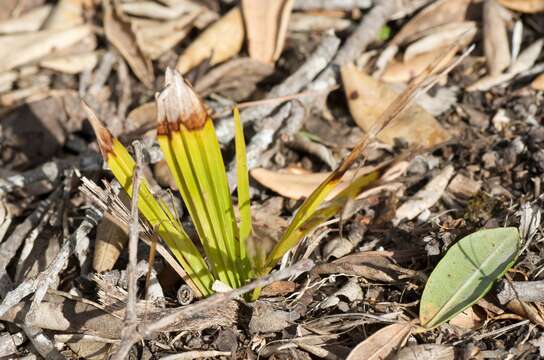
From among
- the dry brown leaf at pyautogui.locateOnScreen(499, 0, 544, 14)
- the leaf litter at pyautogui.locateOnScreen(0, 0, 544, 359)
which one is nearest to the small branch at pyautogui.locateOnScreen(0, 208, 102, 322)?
the leaf litter at pyautogui.locateOnScreen(0, 0, 544, 359)

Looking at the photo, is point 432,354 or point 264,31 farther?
point 264,31

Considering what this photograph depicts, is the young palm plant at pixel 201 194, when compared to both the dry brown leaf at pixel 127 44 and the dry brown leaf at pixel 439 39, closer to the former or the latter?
the dry brown leaf at pixel 127 44

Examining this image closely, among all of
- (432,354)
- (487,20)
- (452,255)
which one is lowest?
(432,354)

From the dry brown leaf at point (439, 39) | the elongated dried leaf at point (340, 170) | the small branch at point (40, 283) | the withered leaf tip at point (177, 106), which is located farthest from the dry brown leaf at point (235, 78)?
the elongated dried leaf at point (340, 170)

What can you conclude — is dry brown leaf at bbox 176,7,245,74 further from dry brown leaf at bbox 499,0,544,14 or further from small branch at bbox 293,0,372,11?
dry brown leaf at bbox 499,0,544,14

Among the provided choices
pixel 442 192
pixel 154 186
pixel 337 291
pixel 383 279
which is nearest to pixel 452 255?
pixel 383 279

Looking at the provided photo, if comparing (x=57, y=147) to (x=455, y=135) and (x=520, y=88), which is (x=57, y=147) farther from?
(x=520, y=88)

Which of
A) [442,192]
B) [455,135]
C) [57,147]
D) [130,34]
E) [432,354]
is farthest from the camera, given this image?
[130,34]
